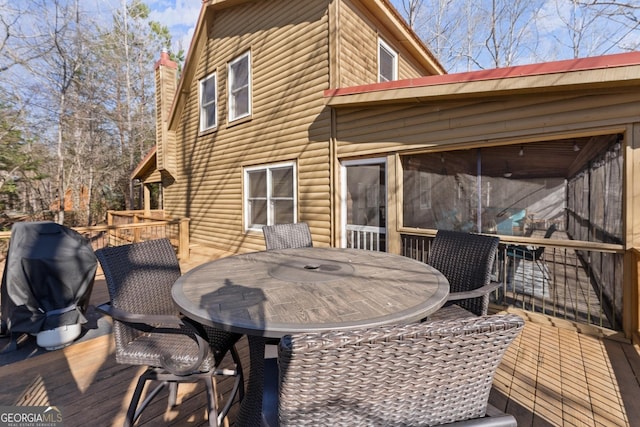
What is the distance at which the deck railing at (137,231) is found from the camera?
5305 millimetres

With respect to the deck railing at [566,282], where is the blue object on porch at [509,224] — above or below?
above

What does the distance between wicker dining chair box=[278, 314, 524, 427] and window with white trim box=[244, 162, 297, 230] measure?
4.72 m

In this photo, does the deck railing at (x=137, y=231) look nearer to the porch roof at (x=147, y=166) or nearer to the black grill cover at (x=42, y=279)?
the porch roof at (x=147, y=166)

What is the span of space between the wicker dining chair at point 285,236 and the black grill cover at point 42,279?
1.69 m

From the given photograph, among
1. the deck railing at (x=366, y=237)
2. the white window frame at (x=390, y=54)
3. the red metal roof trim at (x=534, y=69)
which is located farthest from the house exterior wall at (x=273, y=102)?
the red metal roof trim at (x=534, y=69)

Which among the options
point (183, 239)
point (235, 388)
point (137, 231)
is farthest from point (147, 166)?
point (235, 388)

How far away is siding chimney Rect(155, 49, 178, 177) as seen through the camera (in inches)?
329

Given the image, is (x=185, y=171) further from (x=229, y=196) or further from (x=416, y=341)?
(x=416, y=341)

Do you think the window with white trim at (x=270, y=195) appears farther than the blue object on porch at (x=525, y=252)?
Yes

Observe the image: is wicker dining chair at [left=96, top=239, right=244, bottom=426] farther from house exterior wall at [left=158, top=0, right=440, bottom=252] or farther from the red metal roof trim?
the red metal roof trim

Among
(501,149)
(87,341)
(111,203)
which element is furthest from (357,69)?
(111,203)

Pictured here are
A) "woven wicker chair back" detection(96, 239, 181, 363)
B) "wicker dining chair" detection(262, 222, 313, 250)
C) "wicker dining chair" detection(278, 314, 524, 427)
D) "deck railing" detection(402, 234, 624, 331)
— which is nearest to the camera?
"wicker dining chair" detection(278, 314, 524, 427)

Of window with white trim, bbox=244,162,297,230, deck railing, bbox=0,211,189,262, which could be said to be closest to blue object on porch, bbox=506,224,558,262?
window with white trim, bbox=244,162,297,230

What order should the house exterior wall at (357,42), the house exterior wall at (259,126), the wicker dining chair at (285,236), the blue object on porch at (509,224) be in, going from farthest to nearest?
the house exterior wall at (259,126), the house exterior wall at (357,42), the blue object on porch at (509,224), the wicker dining chair at (285,236)
